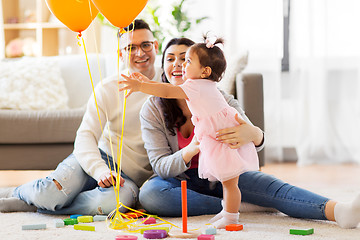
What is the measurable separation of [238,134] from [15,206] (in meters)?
0.97

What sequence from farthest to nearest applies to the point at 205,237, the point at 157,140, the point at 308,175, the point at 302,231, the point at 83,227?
1. the point at 308,175
2. the point at 157,140
3. the point at 83,227
4. the point at 302,231
5. the point at 205,237

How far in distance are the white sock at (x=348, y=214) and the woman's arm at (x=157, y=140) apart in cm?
55

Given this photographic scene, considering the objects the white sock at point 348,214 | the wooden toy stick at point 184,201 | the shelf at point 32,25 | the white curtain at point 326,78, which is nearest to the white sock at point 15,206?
the wooden toy stick at point 184,201

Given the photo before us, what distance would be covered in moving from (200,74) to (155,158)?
41cm

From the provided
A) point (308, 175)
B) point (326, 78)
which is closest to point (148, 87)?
point (308, 175)

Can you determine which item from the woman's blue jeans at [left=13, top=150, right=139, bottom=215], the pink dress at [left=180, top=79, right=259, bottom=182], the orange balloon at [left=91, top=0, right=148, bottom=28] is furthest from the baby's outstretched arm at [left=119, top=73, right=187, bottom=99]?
the woman's blue jeans at [left=13, top=150, right=139, bottom=215]

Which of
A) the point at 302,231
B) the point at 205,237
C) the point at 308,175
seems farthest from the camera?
the point at 308,175

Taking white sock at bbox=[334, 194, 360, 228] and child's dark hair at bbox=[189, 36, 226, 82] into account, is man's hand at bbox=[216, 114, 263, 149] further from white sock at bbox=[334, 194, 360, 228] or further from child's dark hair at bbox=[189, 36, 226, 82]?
white sock at bbox=[334, 194, 360, 228]

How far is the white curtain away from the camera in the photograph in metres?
3.79

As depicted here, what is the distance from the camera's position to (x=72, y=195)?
201 centimetres

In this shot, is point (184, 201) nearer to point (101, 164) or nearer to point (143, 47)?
point (101, 164)

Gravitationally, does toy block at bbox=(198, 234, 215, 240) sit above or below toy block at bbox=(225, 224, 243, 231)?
above

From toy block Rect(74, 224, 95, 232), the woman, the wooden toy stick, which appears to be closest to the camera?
the wooden toy stick

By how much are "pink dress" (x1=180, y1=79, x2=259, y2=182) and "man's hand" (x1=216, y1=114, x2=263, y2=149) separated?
0.05 feet
